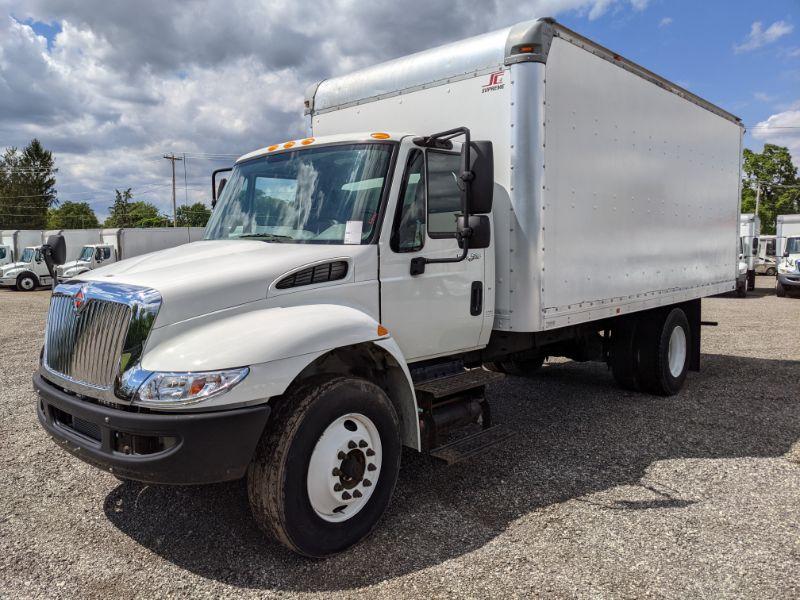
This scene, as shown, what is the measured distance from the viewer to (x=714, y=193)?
310 inches

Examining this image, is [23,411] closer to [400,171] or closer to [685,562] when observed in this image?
[400,171]

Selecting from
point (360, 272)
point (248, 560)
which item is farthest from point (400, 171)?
point (248, 560)

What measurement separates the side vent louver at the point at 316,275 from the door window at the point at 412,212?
430mm

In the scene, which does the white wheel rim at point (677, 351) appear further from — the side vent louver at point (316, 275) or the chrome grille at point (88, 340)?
the chrome grille at point (88, 340)

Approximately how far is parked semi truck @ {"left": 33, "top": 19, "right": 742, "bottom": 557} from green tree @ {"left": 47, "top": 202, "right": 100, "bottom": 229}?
78.7 metres

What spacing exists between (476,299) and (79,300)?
8.82 ft

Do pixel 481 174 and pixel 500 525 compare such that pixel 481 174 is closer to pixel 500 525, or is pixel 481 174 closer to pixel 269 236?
pixel 269 236

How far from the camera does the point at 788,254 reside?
2472 cm

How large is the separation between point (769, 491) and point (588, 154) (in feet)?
10.0

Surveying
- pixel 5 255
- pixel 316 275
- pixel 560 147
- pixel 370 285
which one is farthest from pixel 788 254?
pixel 5 255

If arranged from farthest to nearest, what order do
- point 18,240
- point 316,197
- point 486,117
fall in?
point 18,240, point 486,117, point 316,197

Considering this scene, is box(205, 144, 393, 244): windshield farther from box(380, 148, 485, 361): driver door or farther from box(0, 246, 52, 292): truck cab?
box(0, 246, 52, 292): truck cab

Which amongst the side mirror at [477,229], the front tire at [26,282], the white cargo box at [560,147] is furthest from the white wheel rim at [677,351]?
the front tire at [26,282]

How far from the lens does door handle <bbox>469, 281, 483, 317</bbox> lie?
455 centimetres
